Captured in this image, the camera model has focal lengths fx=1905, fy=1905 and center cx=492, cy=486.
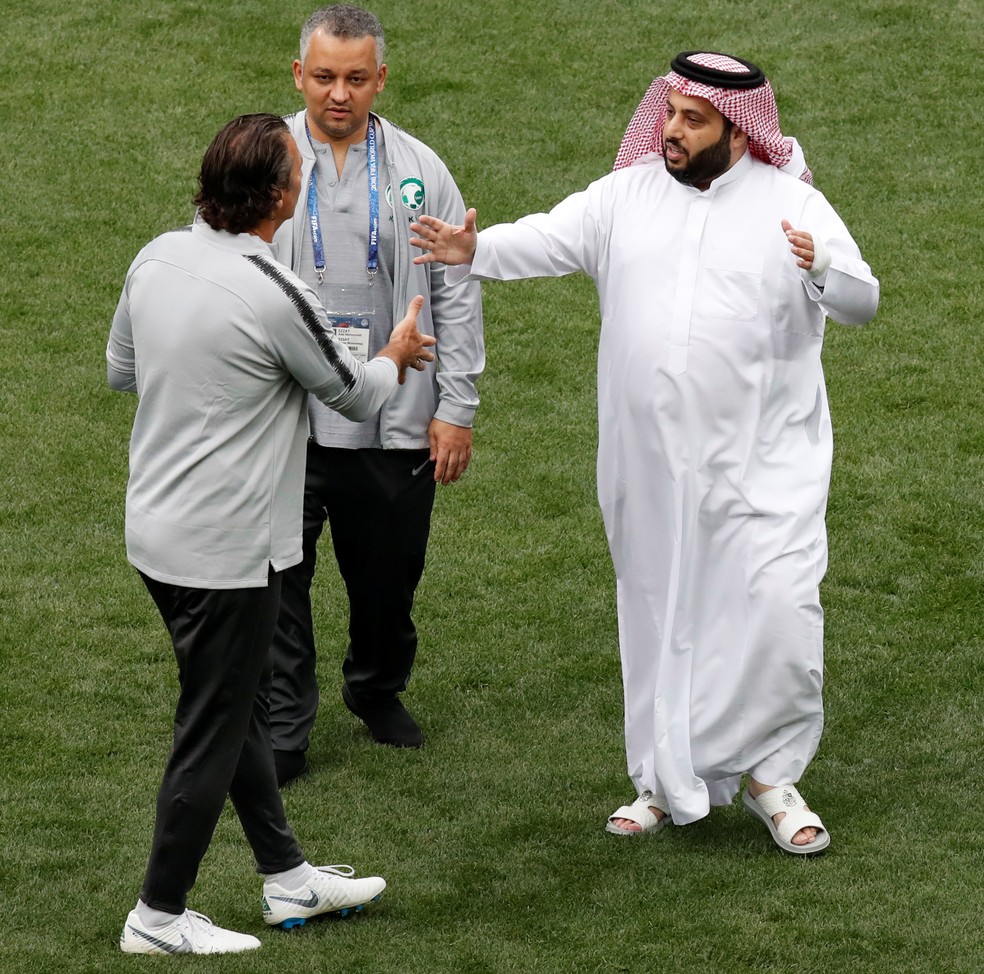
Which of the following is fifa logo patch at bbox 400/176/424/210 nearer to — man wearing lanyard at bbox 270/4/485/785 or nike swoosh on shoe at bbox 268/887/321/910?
man wearing lanyard at bbox 270/4/485/785

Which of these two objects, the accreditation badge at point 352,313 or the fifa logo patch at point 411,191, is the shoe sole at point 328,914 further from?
the fifa logo patch at point 411,191

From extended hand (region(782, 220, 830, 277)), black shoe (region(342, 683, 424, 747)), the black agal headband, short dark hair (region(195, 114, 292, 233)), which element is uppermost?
the black agal headband

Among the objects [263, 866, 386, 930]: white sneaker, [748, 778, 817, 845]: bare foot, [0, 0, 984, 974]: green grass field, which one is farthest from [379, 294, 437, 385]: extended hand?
[748, 778, 817, 845]: bare foot

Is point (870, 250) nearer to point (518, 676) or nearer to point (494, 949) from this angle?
point (518, 676)

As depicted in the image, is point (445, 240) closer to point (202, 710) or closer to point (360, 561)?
point (360, 561)

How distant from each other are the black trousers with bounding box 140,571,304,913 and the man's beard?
1.62 m

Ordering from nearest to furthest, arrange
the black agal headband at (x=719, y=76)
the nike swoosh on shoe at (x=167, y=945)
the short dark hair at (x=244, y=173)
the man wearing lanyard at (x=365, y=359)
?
the short dark hair at (x=244, y=173)
the nike swoosh on shoe at (x=167, y=945)
the black agal headband at (x=719, y=76)
the man wearing lanyard at (x=365, y=359)

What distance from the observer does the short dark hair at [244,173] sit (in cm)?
421

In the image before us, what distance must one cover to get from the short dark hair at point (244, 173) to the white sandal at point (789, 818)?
7.10 ft

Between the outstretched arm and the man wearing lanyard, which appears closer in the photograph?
the outstretched arm

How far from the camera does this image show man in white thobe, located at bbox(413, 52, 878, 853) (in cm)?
507

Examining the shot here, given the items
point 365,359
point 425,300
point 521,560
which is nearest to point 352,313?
point 365,359

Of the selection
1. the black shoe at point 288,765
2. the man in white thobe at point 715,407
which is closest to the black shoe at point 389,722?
the black shoe at point 288,765

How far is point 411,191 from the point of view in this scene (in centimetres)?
554
